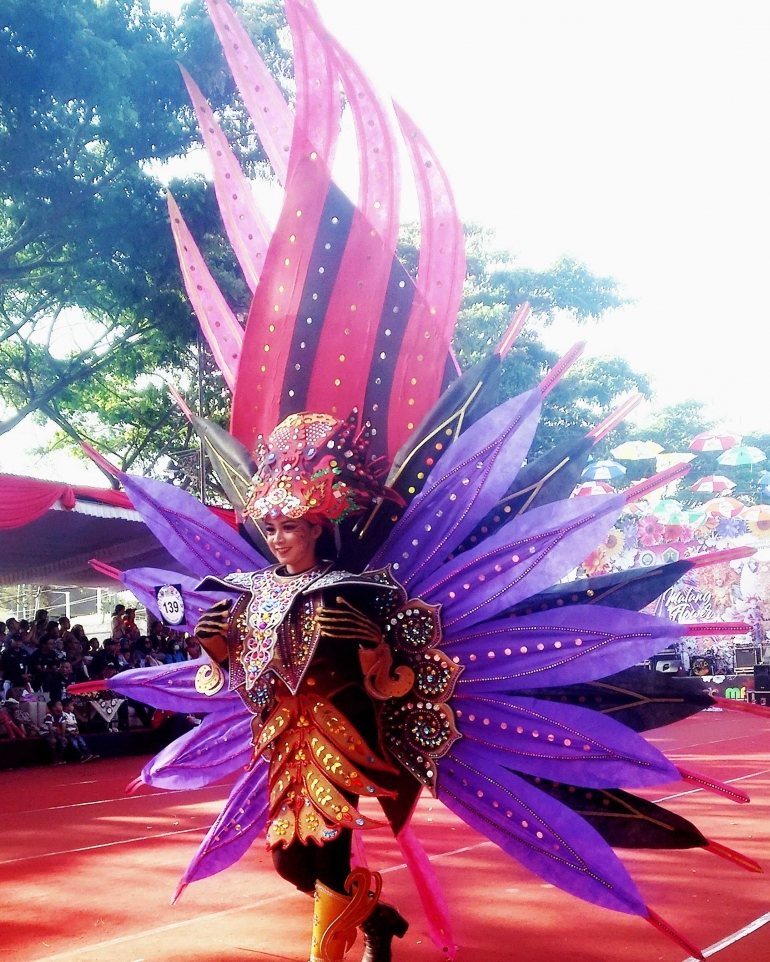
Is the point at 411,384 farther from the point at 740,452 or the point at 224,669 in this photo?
the point at 740,452

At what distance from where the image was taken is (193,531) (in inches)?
140

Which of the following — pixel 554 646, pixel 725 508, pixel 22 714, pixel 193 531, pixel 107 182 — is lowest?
A: pixel 22 714

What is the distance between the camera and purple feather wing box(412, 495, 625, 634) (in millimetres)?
2932

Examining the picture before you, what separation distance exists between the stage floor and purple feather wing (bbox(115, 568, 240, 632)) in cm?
120

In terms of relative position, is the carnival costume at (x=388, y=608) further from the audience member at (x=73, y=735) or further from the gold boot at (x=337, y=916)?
the audience member at (x=73, y=735)

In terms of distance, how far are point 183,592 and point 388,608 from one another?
0.75 metres

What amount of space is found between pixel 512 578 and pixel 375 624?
1.37ft

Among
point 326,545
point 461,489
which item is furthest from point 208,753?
point 461,489

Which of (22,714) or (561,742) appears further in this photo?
(22,714)

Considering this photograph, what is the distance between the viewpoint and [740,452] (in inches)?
910

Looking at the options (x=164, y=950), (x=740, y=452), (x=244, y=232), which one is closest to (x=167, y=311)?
(x=244, y=232)

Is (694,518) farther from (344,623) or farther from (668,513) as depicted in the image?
(344,623)

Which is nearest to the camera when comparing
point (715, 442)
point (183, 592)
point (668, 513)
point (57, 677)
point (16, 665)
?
point (183, 592)

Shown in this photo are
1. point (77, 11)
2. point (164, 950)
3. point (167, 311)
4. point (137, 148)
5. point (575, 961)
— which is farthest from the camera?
point (167, 311)
